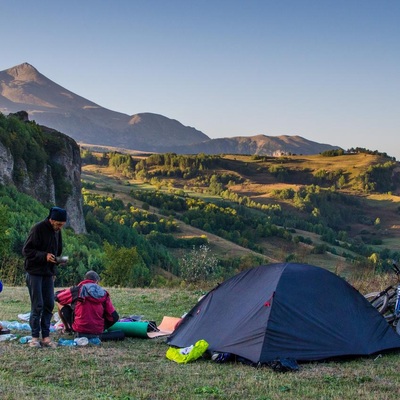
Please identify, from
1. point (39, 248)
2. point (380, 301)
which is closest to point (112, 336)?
point (39, 248)

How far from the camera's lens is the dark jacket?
10289mm

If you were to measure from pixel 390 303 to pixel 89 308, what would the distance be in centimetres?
587

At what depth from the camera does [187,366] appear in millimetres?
9680

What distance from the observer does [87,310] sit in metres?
11.4

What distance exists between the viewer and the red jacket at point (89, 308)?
37.2 ft

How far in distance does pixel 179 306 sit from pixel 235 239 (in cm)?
8343

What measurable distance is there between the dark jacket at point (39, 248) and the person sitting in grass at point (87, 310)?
3.86 ft

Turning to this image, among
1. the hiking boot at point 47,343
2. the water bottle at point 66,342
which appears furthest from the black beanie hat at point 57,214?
the water bottle at point 66,342

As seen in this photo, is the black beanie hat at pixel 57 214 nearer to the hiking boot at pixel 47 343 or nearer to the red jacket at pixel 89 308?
the red jacket at pixel 89 308

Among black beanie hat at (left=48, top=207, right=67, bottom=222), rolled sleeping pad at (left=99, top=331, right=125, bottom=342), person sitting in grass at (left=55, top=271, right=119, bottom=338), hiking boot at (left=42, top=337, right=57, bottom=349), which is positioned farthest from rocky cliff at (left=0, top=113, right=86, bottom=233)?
black beanie hat at (left=48, top=207, right=67, bottom=222)

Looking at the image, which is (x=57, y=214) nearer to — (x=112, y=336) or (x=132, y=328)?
(x=112, y=336)

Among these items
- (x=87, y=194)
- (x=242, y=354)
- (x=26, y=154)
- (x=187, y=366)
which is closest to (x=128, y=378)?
(x=187, y=366)

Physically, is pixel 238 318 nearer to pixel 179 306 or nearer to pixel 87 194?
pixel 179 306

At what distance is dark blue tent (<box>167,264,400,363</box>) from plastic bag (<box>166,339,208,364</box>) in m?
0.21
